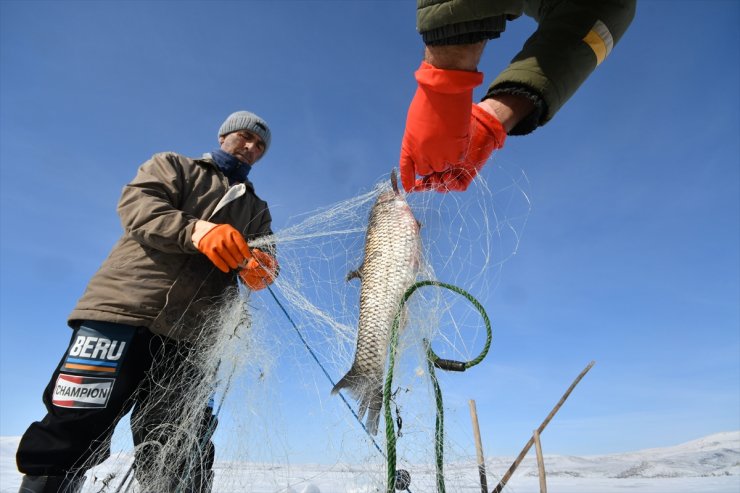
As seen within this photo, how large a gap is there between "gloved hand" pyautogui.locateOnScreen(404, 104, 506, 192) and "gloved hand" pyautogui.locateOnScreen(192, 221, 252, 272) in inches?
47.5

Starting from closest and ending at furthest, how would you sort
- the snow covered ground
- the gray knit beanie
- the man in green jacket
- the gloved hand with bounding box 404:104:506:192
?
the man in green jacket, the gloved hand with bounding box 404:104:506:192, the snow covered ground, the gray knit beanie

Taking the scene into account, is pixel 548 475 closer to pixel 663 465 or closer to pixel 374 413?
pixel 663 465

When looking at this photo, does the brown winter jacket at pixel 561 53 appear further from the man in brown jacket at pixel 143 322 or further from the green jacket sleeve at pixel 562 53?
the man in brown jacket at pixel 143 322

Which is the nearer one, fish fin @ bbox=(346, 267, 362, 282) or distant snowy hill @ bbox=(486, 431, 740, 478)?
fish fin @ bbox=(346, 267, 362, 282)

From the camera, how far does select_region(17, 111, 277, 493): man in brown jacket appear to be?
7.25 ft

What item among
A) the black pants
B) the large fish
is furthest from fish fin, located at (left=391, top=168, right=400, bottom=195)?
the black pants

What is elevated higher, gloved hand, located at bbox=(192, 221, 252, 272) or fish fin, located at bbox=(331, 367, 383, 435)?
gloved hand, located at bbox=(192, 221, 252, 272)

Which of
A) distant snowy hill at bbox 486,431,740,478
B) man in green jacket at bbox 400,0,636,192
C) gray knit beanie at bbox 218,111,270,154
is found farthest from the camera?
distant snowy hill at bbox 486,431,740,478

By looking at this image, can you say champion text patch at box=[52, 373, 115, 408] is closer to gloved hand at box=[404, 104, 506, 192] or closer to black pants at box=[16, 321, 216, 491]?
black pants at box=[16, 321, 216, 491]

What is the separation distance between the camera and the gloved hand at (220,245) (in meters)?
2.35

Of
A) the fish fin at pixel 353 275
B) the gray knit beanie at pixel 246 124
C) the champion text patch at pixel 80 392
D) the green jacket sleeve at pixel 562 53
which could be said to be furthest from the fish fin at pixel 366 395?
the gray knit beanie at pixel 246 124

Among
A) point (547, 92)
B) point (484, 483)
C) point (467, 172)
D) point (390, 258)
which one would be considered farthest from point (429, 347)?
point (484, 483)

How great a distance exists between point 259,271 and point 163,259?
0.65m

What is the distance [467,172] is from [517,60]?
458 millimetres
